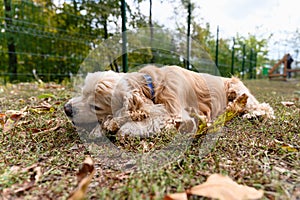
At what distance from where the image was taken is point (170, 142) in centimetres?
158

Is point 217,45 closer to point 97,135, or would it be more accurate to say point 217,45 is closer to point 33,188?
point 97,135

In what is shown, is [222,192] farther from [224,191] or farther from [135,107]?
[135,107]

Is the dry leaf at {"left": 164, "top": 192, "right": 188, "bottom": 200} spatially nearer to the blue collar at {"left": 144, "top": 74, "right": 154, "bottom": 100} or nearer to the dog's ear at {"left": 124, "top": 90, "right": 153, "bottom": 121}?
the dog's ear at {"left": 124, "top": 90, "right": 153, "bottom": 121}

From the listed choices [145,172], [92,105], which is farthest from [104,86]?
[145,172]

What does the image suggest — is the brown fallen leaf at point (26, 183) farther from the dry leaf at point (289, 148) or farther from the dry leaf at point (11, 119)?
the dry leaf at point (289, 148)

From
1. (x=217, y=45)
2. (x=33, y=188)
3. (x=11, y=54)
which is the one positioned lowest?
(x=33, y=188)

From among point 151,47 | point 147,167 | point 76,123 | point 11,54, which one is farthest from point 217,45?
point 147,167

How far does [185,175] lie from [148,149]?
0.44 metres

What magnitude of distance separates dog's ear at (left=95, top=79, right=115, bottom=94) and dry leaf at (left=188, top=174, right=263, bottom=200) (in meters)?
1.23

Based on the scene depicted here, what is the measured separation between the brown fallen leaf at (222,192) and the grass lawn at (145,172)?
0.21 ft

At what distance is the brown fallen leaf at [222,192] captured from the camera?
83 centimetres

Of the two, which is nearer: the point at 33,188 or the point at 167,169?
the point at 33,188

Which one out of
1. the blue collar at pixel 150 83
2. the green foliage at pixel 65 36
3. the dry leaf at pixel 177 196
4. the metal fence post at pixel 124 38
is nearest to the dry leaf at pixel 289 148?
the dry leaf at pixel 177 196

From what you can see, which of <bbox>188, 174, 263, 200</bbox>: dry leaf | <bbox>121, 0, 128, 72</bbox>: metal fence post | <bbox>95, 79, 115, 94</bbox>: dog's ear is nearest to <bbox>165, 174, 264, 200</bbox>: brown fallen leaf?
<bbox>188, 174, 263, 200</bbox>: dry leaf
